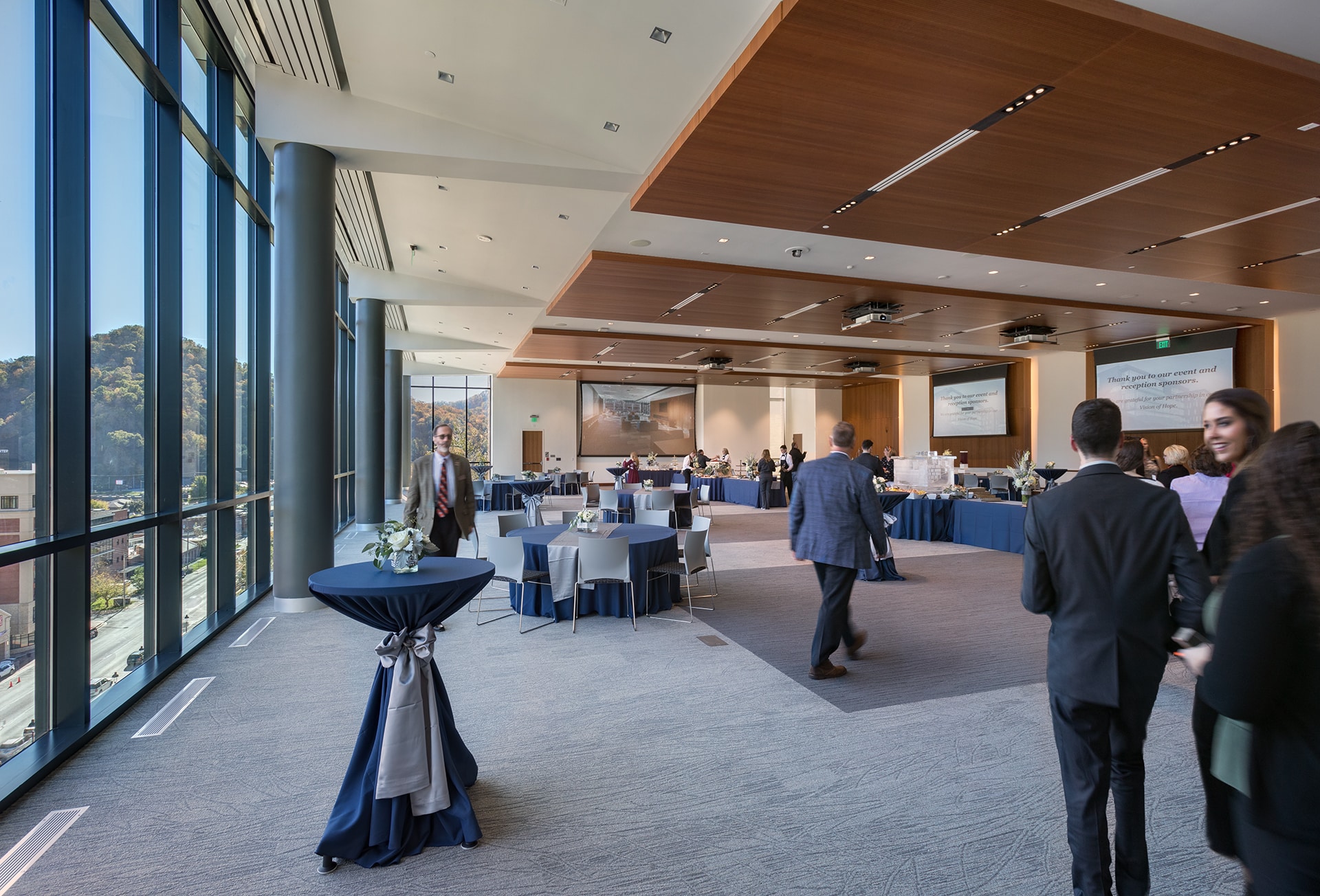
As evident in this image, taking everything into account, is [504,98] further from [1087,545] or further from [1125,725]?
[1125,725]

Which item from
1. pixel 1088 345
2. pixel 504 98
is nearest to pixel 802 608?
pixel 504 98

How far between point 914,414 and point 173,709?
22883mm

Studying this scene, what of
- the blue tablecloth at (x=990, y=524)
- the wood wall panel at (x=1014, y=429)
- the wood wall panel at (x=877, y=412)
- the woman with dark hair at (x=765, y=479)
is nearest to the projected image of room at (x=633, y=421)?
the wood wall panel at (x=877, y=412)

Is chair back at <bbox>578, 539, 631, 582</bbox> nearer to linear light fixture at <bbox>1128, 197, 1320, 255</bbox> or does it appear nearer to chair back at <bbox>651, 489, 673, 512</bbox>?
chair back at <bbox>651, 489, 673, 512</bbox>

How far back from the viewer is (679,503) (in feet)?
38.6

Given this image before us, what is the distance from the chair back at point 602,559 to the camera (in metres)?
5.23

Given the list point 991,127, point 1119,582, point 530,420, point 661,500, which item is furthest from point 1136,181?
point 530,420

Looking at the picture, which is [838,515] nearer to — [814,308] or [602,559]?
[602,559]

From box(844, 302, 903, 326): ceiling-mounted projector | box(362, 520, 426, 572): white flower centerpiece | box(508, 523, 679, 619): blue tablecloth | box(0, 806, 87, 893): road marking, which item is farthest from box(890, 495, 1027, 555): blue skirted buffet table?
box(0, 806, 87, 893): road marking

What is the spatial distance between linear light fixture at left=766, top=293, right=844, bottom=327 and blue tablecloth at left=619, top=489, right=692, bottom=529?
3.84 m

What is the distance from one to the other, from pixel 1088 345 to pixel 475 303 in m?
14.9

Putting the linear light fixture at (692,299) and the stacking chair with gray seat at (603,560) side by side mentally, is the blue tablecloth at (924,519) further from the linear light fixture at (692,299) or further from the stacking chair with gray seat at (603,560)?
the stacking chair with gray seat at (603,560)

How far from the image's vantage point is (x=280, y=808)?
2.71 m

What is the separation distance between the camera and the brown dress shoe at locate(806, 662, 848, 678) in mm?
4180
